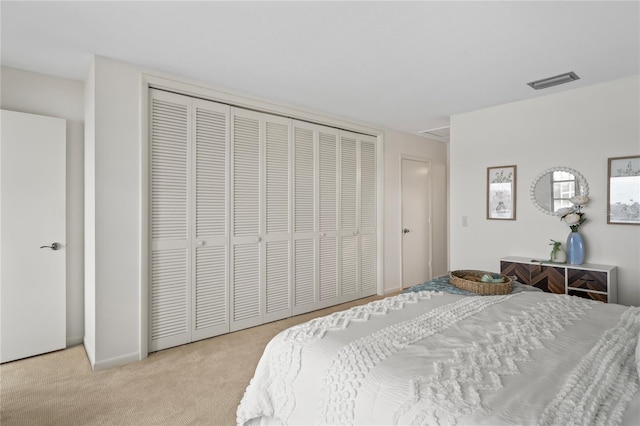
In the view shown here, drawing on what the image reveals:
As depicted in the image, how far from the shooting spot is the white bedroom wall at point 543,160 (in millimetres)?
2984

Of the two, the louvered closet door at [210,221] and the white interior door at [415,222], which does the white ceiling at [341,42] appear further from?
the white interior door at [415,222]

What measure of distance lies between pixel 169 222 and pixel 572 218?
3723 mm

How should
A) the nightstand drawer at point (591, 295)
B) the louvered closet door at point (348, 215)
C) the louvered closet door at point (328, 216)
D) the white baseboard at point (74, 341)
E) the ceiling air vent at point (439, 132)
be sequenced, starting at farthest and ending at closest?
the ceiling air vent at point (439, 132), the louvered closet door at point (348, 215), the louvered closet door at point (328, 216), the white baseboard at point (74, 341), the nightstand drawer at point (591, 295)

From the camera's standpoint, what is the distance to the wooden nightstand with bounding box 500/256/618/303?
285 centimetres

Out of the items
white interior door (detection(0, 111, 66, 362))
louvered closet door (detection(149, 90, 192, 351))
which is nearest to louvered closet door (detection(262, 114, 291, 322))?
louvered closet door (detection(149, 90, 192, 351))

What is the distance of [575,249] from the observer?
3.10m

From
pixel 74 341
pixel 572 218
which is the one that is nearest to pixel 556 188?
pixel 572 218

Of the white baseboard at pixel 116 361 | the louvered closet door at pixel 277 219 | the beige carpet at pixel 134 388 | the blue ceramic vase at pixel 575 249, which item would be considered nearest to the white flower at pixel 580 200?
the blue ceramic vase at pixel 575 249

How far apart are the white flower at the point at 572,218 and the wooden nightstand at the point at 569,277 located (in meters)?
0.40

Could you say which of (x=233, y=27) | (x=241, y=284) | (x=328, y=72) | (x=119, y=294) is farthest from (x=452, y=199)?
(x=119, y=294)

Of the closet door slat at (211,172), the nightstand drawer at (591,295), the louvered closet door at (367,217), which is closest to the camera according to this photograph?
the nightstand drawer at (591,295)

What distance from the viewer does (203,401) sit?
2199 mm

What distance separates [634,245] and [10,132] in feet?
17.7

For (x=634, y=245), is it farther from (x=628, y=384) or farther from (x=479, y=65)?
(x=628, y=384)
